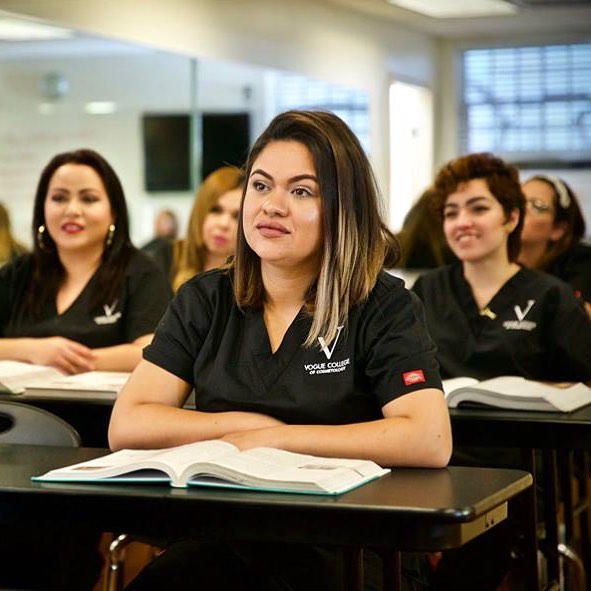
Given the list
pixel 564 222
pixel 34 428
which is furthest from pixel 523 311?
pixel 34 428

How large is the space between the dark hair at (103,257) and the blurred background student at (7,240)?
6.32ft

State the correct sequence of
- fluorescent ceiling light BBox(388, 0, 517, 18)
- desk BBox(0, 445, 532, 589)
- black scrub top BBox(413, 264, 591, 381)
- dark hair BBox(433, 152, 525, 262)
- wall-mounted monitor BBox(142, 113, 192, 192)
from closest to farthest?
desk BBox(0, 445, 532, 589)
black scrub top BBox(413, 264, 591, 381)
dark hair BBox(433, 152, 525, 262)
wall-mounted monitor BBox(142, 113, 192, 192)
fluorescent ceiling light BBox(388, 0, 517, 18)

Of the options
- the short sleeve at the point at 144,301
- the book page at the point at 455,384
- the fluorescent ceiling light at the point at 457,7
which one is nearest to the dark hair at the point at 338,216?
the book page at the point at 455,384

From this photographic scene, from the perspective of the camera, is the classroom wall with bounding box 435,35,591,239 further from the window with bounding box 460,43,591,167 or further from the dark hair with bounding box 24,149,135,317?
the dark hair with bounding box 24,149,135,317

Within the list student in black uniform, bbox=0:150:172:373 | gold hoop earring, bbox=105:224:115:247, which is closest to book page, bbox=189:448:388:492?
student in black uniform, bbox=0:150:172:373

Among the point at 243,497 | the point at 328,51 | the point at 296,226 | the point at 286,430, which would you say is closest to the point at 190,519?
the point at 243,497

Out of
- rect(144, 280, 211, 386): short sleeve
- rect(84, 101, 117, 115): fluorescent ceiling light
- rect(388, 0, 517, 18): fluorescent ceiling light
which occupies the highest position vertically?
rect(388, 0, 517, 18): fluorescent ceiling light

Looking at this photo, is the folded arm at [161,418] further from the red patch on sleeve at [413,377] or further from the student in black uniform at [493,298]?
the student in black uniform at [493,298]

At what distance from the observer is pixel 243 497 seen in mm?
1672

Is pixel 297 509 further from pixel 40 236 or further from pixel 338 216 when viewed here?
pixel 40 236

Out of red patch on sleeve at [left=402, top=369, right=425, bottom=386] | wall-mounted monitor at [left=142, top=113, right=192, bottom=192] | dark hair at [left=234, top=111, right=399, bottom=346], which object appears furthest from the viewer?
A: wall-mounted monitor at [left=142, top=113, right=192, bottom=192]

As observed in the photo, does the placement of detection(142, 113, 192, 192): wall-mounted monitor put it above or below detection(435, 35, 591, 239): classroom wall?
below

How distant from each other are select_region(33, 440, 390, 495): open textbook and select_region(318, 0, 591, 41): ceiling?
21.0 ft

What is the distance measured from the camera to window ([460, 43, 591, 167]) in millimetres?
9695
